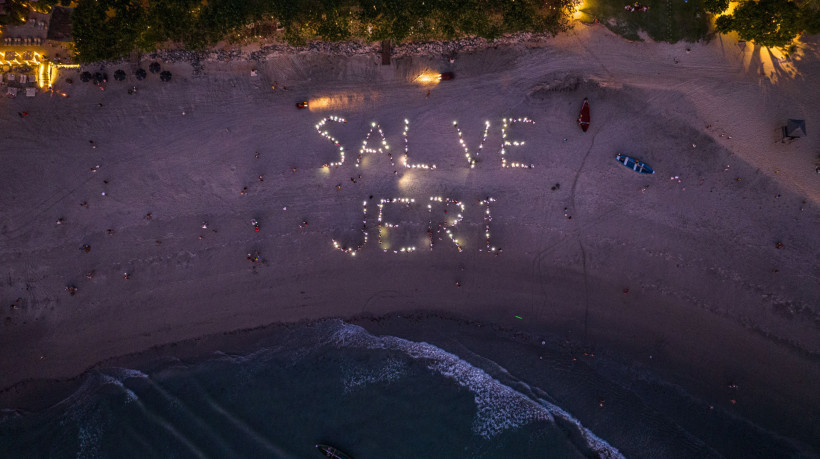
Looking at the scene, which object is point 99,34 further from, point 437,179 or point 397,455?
point 397,455

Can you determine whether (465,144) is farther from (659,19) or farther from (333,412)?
(333,412)

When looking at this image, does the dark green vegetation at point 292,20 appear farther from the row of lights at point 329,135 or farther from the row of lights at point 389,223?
the row of lights at point 389,223

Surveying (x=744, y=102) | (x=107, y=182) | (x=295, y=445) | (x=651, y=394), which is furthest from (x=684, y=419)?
(x=107, y=182)

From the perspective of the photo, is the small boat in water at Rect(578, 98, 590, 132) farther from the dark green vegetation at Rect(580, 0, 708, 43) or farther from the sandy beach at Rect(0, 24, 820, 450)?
the dark green vegetation at Rect(580, 0, 708, 43)

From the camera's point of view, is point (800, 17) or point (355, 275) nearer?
point (800, 17)

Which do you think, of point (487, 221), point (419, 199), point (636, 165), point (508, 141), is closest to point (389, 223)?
point (419, 199)
